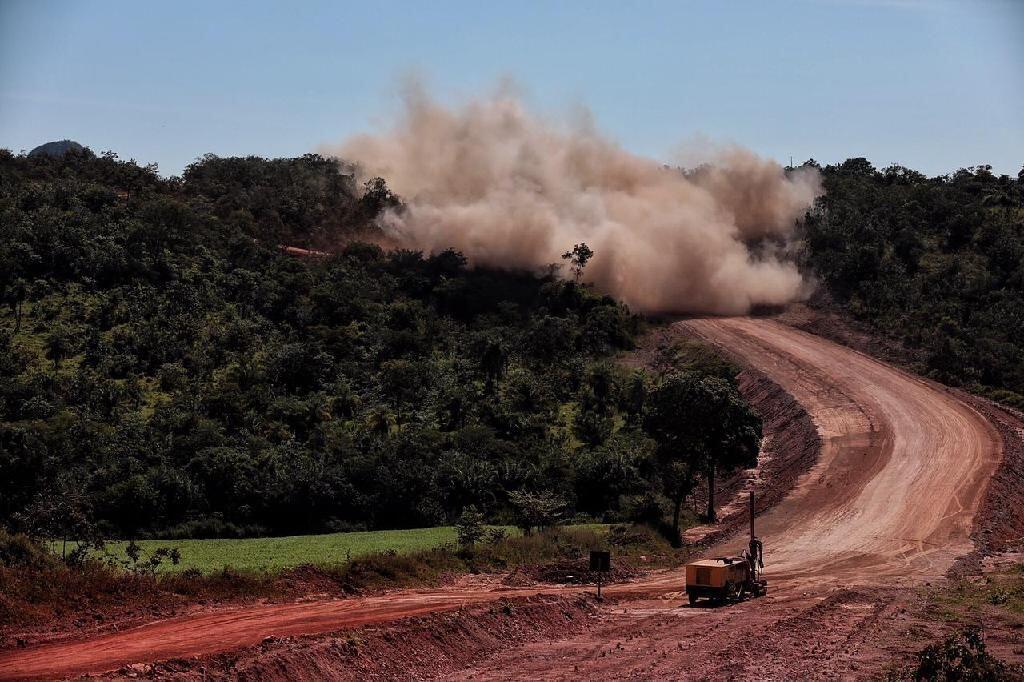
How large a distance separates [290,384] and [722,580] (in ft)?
159

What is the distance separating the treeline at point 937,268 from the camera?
279 ft

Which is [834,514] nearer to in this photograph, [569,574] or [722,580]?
[569,574]

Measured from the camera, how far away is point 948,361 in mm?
83938

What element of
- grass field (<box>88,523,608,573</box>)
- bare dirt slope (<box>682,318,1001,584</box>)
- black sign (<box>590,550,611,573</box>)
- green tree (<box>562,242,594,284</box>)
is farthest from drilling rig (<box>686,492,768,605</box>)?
green tree (<box>562,242,594,284</box>)

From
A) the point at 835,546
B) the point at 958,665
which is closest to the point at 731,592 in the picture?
the point at 835,546

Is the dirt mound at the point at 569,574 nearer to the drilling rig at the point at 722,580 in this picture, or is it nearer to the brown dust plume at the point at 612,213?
the drilling rig at the point at 722,580

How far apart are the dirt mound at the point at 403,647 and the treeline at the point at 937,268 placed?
5298 centimetres

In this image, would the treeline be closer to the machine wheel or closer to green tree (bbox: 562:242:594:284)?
green tree (bbox: 562:242:594:284)

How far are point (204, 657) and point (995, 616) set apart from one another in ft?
86.5

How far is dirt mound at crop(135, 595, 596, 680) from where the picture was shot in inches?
1043

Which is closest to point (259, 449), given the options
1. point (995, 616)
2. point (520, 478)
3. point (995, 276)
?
point (520, 478)

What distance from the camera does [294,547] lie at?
53656 mm

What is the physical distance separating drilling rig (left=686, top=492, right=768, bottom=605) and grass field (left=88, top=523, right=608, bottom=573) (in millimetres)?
14079

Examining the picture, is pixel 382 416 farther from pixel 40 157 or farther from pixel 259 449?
pixel 40 157
